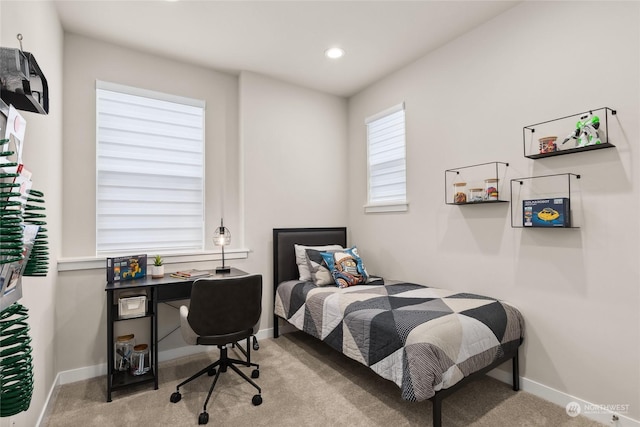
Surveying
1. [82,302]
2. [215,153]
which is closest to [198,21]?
[215,153]

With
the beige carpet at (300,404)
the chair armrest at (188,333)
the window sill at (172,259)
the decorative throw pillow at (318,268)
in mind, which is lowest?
the beige carpet at (300,404)

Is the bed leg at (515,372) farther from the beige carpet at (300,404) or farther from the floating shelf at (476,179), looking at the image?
the floating shelf at (476,179)

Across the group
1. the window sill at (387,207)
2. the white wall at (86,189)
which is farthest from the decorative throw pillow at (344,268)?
the white wall at (86,189)

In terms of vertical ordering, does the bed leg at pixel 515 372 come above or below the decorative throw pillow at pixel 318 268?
below

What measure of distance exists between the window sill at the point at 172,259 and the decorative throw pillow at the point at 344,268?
910 millimetres

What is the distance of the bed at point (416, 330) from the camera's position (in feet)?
6.10

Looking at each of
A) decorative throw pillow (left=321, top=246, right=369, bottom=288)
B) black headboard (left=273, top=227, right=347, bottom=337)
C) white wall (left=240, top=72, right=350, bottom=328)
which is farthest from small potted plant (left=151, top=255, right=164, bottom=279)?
decorative throw pillow (left=321, top=246, right=369, bottom=288)

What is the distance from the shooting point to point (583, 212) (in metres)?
2.17

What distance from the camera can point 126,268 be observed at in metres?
2.66

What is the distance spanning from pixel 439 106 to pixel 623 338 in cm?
222

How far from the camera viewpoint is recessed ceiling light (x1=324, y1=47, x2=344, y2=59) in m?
3.13

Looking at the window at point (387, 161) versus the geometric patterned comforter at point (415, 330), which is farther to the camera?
the window at point (387, 161)

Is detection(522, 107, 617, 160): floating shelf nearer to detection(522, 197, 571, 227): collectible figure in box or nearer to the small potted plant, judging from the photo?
detection(522, 197, 571, 227): collectible figure in box

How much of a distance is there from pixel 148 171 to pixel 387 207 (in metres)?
2.47
